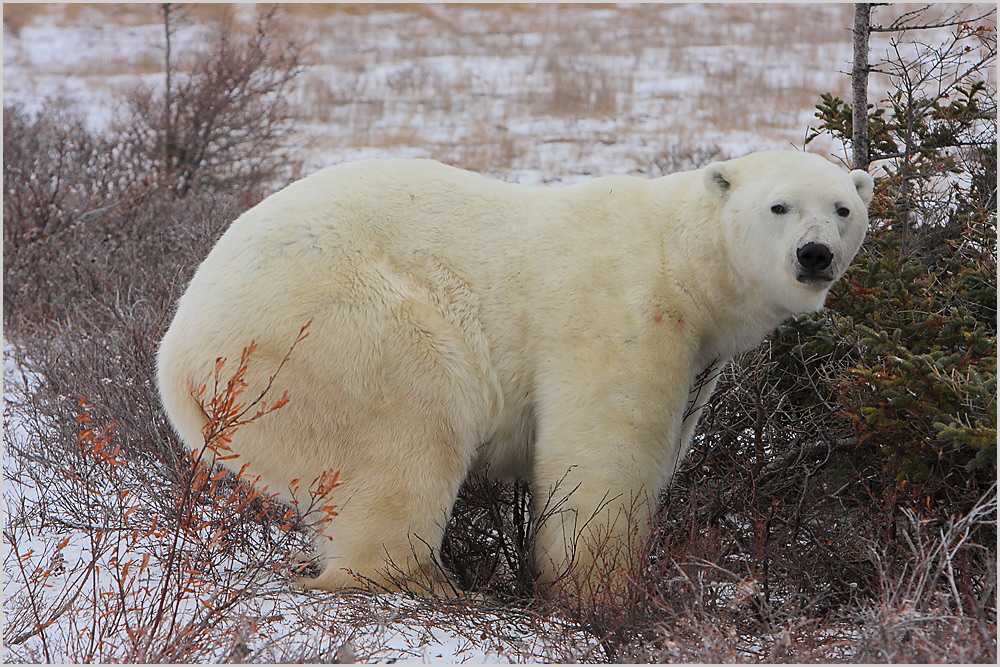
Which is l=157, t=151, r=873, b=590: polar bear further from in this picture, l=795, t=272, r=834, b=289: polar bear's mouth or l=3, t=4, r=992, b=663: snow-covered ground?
l=3, t=4, r=992, b=663: snow-covered ground

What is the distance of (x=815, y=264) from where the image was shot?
2.76m

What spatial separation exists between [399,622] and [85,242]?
16.5 feet

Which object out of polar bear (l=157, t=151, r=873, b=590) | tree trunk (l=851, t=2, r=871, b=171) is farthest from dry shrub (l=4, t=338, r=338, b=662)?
tree trunk (l=851, t=2, r=871, b=171)

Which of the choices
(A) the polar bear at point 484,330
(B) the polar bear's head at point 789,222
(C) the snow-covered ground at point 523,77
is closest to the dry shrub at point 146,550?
(A) the polar bear at point 484,330

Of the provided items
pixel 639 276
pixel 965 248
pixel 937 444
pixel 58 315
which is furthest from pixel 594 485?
pixel 58 315

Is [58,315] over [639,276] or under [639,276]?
under

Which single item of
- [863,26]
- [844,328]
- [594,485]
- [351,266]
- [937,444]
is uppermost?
[863,26]

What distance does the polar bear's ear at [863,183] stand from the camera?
Answer: 303cm

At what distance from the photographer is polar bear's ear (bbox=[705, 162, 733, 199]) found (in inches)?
118

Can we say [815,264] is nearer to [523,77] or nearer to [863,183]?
[863,183]

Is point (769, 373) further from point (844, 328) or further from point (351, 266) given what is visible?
point (351, 266)

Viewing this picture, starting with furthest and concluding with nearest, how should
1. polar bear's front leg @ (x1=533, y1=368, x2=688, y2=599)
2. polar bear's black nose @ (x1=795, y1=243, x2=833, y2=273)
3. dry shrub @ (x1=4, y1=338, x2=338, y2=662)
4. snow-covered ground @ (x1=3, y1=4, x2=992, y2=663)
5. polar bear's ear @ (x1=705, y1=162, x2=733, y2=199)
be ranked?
snow-covered ground @ (x1=3, y1=4, x2=992, y2=663) → polar bear's ear @ (x1=705, y1=162, x2=733, y2=199) → polar bear's front leg @ (x1=533, y1=368, x2=688, y2=599) → polar bear's black nose @ (x1=795, y1=243, x2=833, y2=273) → dry shrub @ (x1=4, y1=338, x2=338, y2=662)

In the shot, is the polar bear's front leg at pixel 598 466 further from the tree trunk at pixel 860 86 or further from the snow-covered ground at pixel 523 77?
the snow-covered ground at pixel 523 77

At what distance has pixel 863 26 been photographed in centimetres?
405
